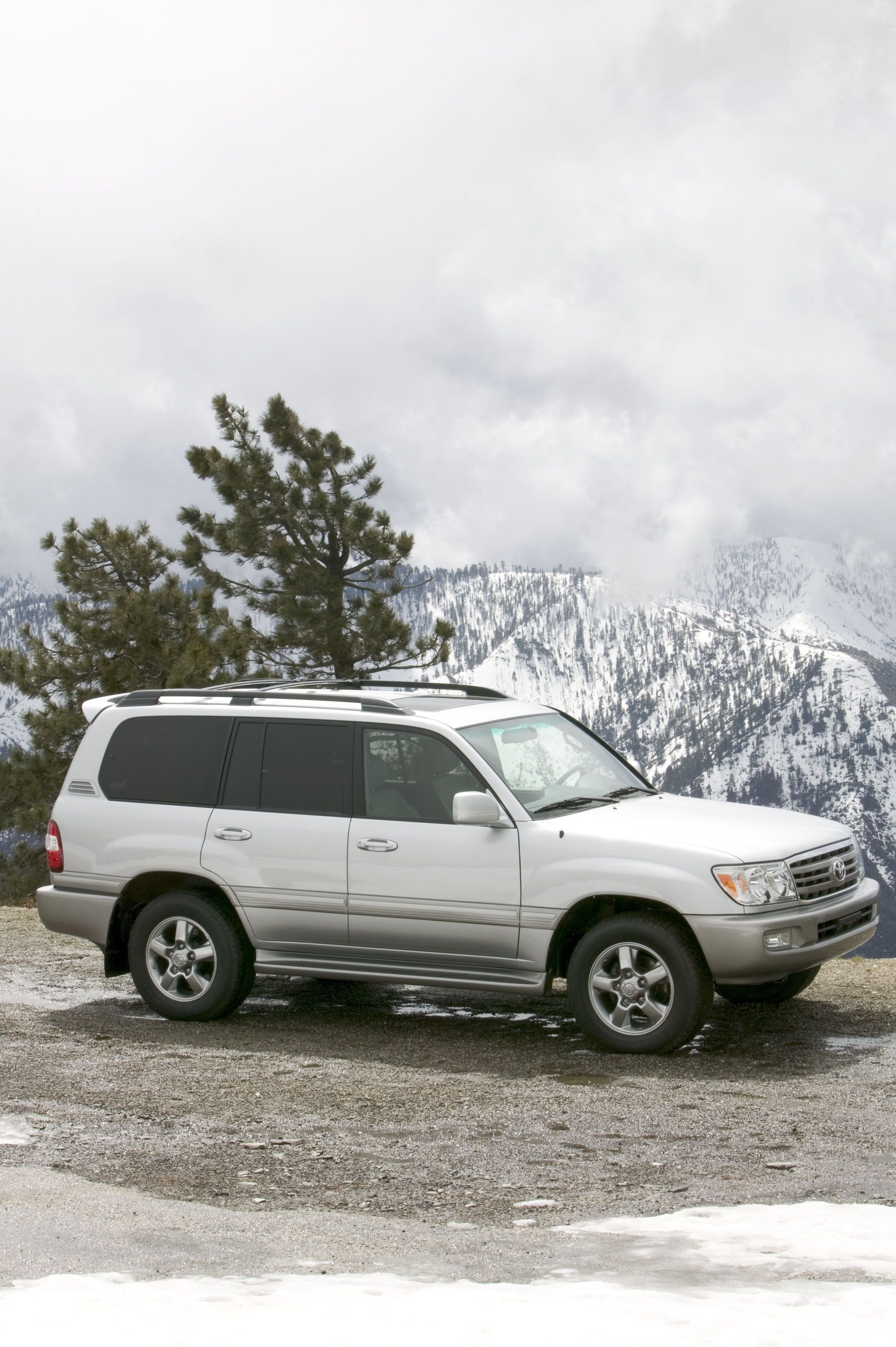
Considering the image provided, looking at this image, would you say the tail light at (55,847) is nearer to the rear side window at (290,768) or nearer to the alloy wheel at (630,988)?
the rear side window at (290,768)

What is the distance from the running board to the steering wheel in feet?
3.95

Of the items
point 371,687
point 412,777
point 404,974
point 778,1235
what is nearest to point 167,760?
point 371,687

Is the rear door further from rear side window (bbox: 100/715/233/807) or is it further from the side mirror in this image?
the side mirror

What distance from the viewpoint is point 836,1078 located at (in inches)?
256

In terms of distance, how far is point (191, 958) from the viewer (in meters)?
7.97

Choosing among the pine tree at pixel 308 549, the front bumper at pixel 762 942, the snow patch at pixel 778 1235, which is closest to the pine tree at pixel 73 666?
the pine tree at pixel 308 549

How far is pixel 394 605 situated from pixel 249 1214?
2986cm

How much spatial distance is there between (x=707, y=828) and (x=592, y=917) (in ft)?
2.63

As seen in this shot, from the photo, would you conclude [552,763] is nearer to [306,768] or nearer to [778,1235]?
[306,768]

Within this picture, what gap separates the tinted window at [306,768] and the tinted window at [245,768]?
37 millimetres

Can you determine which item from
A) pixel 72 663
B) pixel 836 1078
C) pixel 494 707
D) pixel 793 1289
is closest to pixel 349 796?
pixel 494 707

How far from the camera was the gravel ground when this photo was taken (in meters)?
4.57

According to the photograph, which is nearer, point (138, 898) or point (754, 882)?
point (754, 882)

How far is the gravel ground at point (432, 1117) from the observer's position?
4.57 meters
